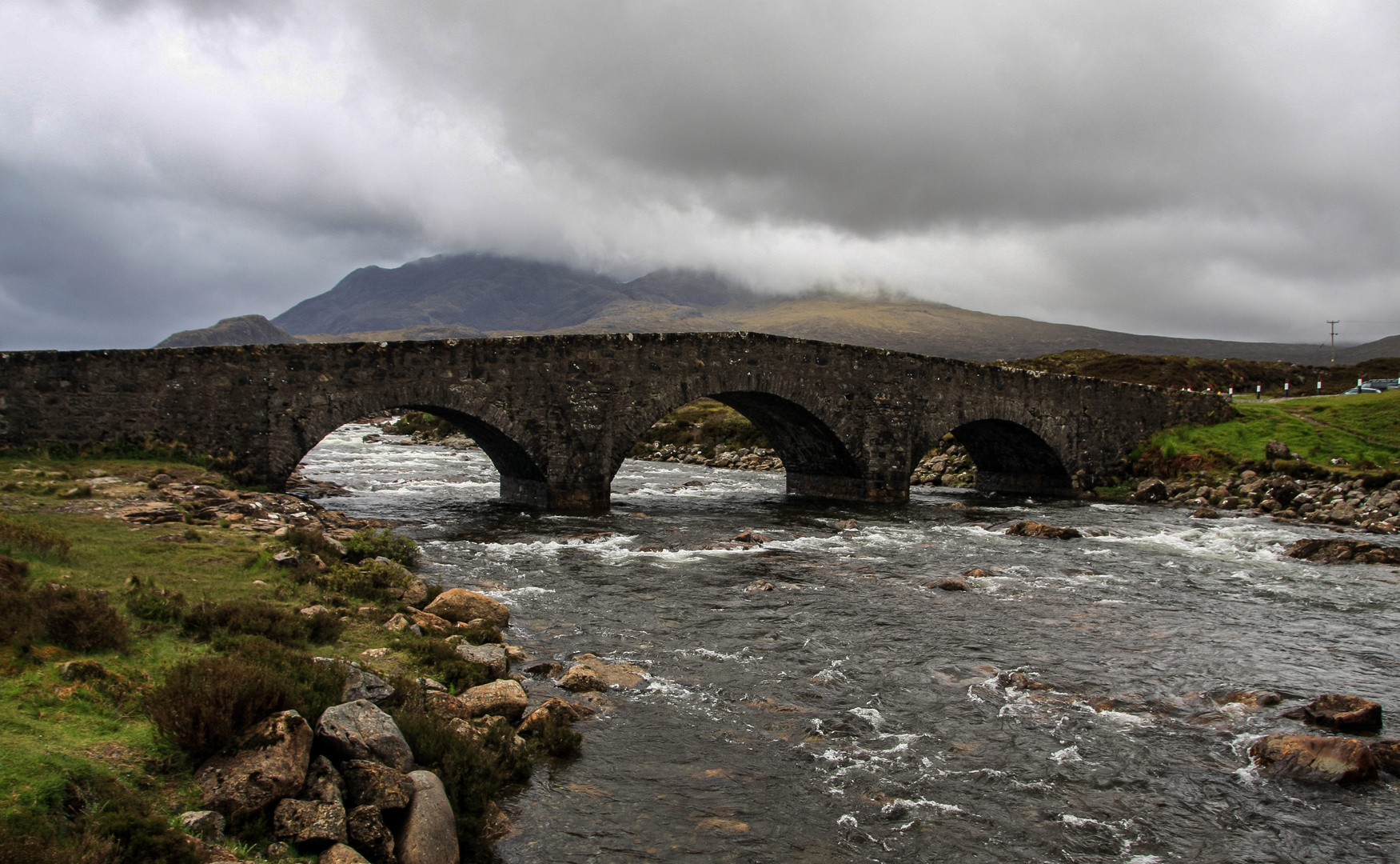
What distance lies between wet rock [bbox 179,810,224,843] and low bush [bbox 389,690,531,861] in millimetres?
Result: 1602

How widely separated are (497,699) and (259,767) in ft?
10.1

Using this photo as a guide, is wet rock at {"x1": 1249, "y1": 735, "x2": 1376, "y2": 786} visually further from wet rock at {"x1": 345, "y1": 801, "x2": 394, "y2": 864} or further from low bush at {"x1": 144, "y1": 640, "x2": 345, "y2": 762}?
low bush at {"x1": 144, "y1": 640, "x2": 345, "y2": 762}

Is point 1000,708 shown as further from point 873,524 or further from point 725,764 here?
point 873,524

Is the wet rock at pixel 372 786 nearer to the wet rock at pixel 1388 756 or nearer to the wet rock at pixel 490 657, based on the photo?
the wet rock at pixel 490 657

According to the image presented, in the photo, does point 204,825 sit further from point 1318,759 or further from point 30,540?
point 1318,759

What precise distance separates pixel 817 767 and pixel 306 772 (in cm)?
451

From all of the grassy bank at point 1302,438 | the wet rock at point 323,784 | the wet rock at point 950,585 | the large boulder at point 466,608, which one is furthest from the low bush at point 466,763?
the grassy bank at point 1302,438

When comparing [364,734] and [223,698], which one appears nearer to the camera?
[223,698]

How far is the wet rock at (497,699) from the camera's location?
25.6ft

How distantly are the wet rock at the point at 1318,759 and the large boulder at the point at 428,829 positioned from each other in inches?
301

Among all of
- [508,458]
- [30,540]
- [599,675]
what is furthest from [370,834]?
[508,458]

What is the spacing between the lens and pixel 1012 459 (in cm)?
3888

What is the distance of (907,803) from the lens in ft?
23.0

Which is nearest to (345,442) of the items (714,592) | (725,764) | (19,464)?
(19,464)
